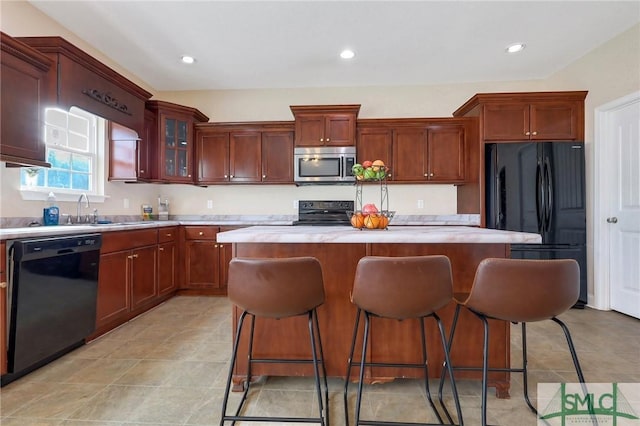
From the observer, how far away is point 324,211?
13.9 feet

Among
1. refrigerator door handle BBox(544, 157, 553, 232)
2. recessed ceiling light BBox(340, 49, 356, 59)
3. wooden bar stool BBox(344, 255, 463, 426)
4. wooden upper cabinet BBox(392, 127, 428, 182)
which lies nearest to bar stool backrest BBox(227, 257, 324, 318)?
wooden bar stool BBox(344, 255, 463, 426)

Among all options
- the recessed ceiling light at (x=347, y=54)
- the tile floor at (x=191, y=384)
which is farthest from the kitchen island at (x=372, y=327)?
the recessed ceiling light at (x=347, y=54)

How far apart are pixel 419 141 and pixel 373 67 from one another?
106 centimetres

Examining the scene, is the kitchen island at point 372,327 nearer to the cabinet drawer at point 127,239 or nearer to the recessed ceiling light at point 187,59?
the cabinet drawer at point 127,239

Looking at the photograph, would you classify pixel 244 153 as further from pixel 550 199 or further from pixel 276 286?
pixel 550 199

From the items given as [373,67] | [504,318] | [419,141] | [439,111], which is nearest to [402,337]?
[504,318]

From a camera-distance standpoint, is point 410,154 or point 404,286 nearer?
point 404,286

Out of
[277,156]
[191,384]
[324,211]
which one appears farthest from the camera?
[324,211]

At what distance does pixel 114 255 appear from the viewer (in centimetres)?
262

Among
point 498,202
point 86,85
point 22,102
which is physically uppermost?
point 86,85

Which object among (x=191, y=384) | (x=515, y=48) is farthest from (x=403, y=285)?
(x=515, y=48)

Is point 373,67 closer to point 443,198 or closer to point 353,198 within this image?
point 353,198

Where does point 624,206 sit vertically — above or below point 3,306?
above

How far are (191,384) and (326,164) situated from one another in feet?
8.90
